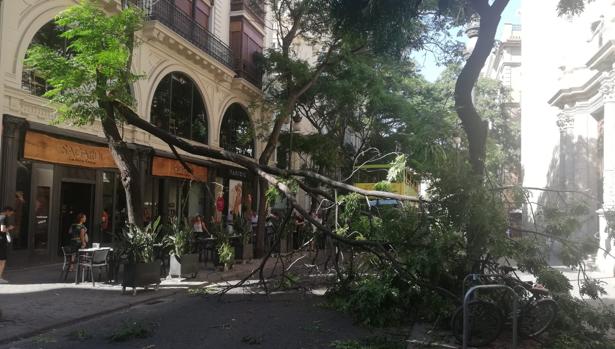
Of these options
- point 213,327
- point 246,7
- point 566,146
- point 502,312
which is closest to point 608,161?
point 566,146

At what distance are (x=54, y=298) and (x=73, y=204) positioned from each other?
6.70m

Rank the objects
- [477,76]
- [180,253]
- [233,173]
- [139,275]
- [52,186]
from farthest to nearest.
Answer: [233,173] → [52,186] → [180,253] → [139,275] → [477,76]

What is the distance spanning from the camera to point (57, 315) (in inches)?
337

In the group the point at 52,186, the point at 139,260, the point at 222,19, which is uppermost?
the point at 222,19

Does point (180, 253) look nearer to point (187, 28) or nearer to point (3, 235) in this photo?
point (3, 235)

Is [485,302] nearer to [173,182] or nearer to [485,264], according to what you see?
[485,264]

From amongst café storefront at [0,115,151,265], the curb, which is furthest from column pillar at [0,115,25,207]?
the curb

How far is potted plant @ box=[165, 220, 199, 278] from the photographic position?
1234 cm

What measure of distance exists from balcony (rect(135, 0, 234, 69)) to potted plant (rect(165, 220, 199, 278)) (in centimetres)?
806

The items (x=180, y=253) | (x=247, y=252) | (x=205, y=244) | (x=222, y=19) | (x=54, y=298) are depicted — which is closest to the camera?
(x=54, y=298)

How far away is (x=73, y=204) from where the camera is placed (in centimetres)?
1603

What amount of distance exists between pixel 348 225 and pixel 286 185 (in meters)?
1.78

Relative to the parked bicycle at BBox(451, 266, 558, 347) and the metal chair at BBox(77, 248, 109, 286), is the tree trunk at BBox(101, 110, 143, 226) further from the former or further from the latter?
the parked bicycle at BBox(451, 266, 558, 347)

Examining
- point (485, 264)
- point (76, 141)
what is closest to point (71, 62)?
point (76, 141)
